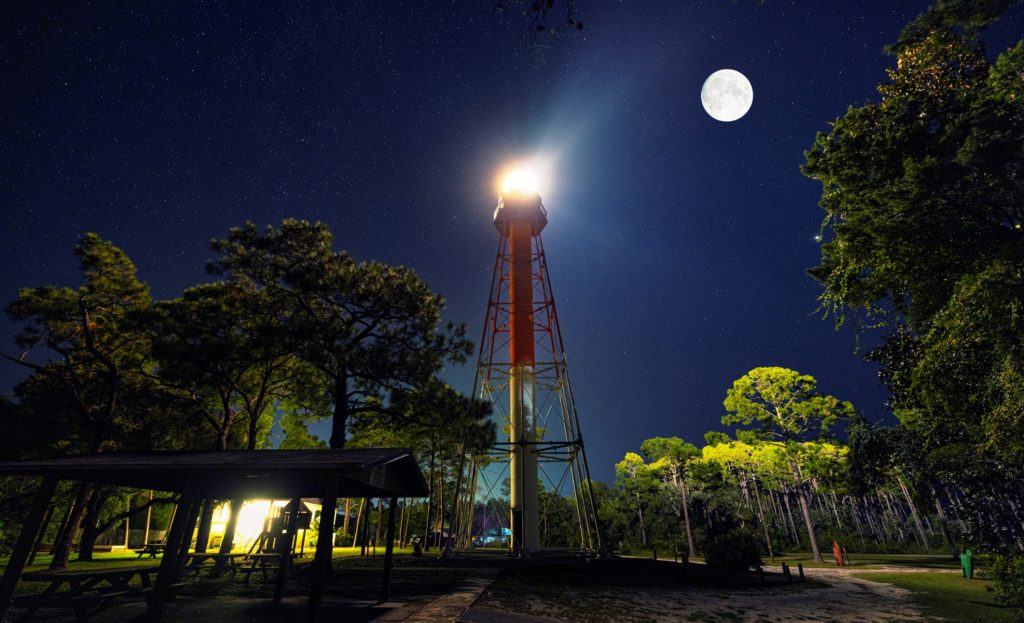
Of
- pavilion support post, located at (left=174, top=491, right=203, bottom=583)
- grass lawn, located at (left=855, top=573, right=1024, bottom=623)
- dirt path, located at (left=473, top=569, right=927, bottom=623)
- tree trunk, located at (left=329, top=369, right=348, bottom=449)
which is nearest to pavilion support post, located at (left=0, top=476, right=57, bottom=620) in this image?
pavilion support post, located at (left=174, top=491, right=203, bottom=583)

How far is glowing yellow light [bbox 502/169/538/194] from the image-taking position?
28945 mm

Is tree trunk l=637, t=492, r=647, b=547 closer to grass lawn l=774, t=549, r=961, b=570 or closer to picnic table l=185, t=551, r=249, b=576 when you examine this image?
grass lawn l=774, t=549, r=961, b=570

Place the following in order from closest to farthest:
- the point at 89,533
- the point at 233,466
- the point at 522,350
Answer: the point at 233,466, the point at 89,533, the point at 522,350

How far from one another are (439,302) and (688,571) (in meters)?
14.1

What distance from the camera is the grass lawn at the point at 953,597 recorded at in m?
10.2

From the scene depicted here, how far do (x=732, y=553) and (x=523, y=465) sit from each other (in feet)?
30.3

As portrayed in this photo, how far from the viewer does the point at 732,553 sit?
18.3 metres

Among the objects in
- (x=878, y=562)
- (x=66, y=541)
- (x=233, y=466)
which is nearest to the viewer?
(x=233, y=466)

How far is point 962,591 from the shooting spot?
1450 cm

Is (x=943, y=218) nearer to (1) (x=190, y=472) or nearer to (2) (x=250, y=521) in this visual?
(1) (x=190, y=472)

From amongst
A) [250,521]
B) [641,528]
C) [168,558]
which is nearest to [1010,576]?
[168,558]

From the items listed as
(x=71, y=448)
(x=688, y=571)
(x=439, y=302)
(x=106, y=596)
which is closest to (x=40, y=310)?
(x=71, y=448)

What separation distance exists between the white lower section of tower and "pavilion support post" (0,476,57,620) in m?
15.2

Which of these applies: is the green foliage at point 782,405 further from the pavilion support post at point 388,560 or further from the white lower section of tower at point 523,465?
the pavilion support post at point 388,560
